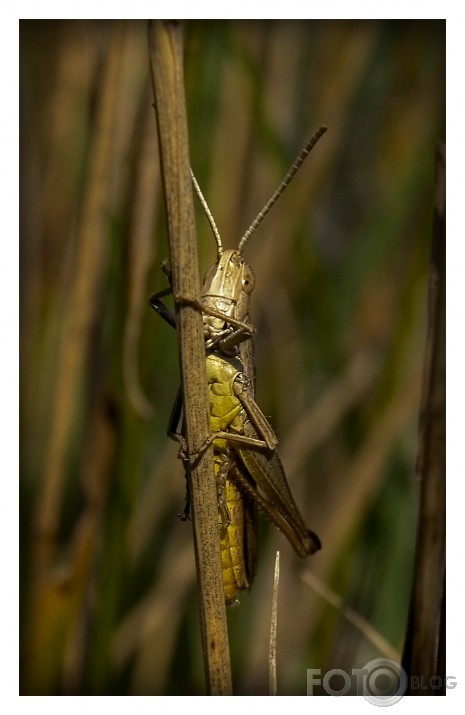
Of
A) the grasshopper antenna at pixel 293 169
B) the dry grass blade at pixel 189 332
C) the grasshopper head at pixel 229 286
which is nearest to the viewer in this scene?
the dry grass blade at pixel 189 332

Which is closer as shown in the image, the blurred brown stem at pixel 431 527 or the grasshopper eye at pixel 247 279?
the blurred brown stem at pixel 431 527

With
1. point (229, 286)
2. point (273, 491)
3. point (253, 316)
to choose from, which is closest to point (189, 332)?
point (229, 286)

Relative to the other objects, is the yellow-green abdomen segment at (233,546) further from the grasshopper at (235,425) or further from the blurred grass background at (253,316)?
the blurred grass background at (253,316)

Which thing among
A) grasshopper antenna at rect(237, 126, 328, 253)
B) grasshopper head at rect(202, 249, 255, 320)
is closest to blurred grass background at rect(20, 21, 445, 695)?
grasshopper head at rect(202, 249, 255, 320)

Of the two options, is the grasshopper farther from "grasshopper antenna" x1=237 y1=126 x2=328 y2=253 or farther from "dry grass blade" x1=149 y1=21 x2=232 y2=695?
"dry grass blade" x1=149 y1=21 x2=232 y2=695

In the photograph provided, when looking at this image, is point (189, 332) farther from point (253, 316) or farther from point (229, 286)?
point (253, 316)

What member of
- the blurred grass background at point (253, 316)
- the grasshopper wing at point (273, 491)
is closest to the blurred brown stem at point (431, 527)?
the grasshopper wing at point (273, 491)
